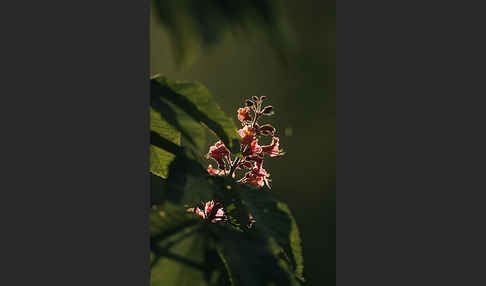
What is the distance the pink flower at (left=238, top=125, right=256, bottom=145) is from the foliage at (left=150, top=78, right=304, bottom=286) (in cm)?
22

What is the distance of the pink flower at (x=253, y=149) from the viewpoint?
4.33ft

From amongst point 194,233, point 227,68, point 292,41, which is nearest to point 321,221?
point 227,68

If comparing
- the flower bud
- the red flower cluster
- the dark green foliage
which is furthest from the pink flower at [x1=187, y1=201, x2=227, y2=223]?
the dark green foliage

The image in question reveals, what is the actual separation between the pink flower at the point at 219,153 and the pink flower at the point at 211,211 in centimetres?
14

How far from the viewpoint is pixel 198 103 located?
99 centimetres

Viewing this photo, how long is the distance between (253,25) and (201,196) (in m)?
0.41

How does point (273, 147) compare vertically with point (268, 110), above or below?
below

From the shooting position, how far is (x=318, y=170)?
144 centimetres

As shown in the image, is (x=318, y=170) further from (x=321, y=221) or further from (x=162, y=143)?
(x=162, y=143)

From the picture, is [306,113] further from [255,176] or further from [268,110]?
[255,176]

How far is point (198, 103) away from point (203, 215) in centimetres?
40

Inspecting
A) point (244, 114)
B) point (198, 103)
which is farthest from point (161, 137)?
point (244, 114)

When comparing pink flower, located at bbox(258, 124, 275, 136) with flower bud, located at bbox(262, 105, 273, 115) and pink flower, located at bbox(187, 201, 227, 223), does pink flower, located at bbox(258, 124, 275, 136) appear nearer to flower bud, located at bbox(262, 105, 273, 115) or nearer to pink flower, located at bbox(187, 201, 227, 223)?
flower bud, located at bbox(262, 105, 273, 115)

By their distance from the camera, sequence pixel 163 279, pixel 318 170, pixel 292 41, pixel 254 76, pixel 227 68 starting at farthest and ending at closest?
pixel 318 170 < pixel 254 76 < pixel 227 68 < pixel 163 279 < pixel 292 41
